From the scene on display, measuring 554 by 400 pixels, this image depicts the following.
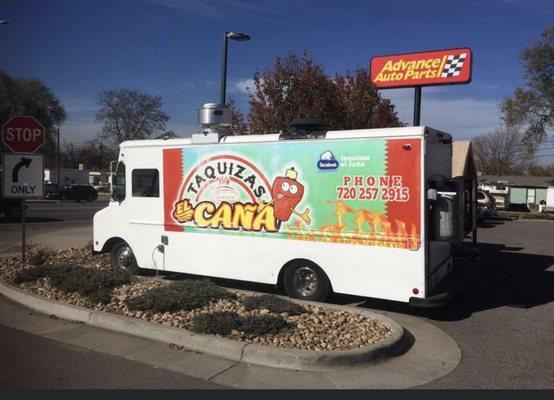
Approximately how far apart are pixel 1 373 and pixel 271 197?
14.4ft

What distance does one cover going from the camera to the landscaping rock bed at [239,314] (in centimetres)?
559

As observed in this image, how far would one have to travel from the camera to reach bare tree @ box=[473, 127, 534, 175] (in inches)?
3241

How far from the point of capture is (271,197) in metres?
8.04

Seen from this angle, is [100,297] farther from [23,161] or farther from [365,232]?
[23,161]

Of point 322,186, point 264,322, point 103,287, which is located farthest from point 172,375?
point 322,186

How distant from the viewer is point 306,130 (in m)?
8.27

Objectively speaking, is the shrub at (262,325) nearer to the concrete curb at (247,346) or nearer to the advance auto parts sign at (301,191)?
the concrete curb at (247,346)

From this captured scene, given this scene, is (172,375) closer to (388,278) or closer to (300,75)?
(388,278)

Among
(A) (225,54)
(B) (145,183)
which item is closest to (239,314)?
(B) (145,183)

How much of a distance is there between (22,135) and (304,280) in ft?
20.4

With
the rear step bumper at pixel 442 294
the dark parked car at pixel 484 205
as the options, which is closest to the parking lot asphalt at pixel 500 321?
the rear step bumper at pixel 442 294

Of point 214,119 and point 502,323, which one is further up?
point 214,119

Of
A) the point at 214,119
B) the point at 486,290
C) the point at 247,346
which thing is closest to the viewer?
the point at 247,346

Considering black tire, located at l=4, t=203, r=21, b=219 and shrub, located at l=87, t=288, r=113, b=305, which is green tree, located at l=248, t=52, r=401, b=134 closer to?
shrub, located at l=87, t=288, r=113, b=305
